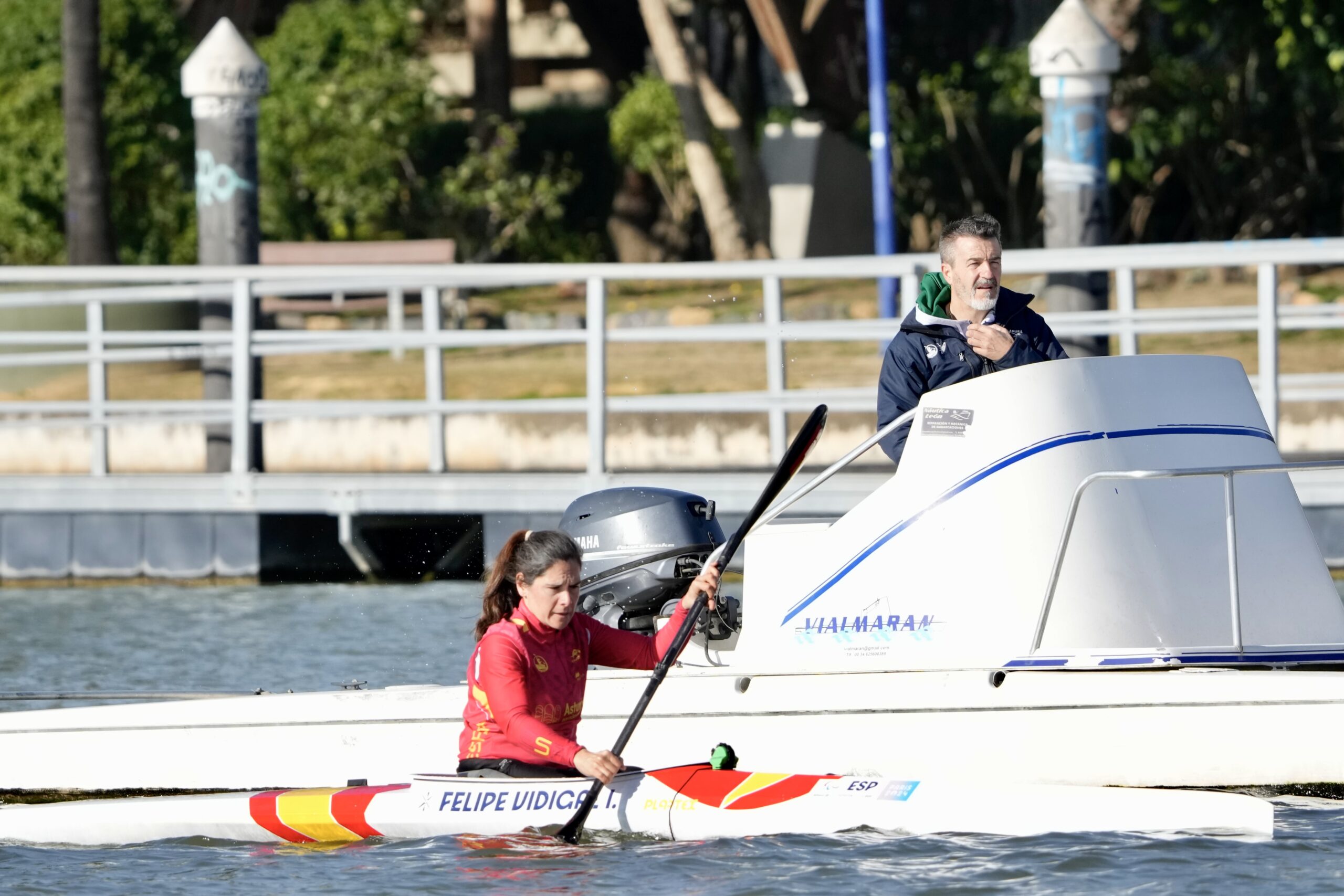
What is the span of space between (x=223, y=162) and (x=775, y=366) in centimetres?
369

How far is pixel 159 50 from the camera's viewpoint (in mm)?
23406

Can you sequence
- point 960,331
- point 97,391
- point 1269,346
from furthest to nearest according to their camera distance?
point 97,391
point 1269,346
point 960,331

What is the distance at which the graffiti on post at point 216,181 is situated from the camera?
13664mm

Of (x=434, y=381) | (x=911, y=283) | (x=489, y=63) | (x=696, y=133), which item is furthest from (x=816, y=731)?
(x=489, y=63)

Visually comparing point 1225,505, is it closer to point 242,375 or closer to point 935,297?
point 935,297

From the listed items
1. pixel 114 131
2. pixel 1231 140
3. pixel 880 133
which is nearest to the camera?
pixel 880 133

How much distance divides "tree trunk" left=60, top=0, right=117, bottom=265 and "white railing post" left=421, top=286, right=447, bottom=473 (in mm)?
6929

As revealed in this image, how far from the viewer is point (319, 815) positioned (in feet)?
23.7

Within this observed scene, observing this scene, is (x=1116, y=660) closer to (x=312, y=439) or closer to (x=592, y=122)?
(x=312, y=439)

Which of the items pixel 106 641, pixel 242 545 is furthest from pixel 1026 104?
pixel 106 641

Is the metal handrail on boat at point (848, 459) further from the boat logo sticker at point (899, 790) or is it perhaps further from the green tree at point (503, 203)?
the green tree at point (503, 203)

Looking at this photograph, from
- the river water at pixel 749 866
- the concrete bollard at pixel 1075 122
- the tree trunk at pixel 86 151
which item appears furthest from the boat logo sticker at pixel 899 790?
the tree trunk at pixel 86 151

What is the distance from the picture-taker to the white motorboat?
6.87 metres

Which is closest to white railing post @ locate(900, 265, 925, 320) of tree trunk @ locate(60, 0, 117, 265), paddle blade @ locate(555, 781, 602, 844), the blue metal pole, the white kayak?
the blue metal pole
